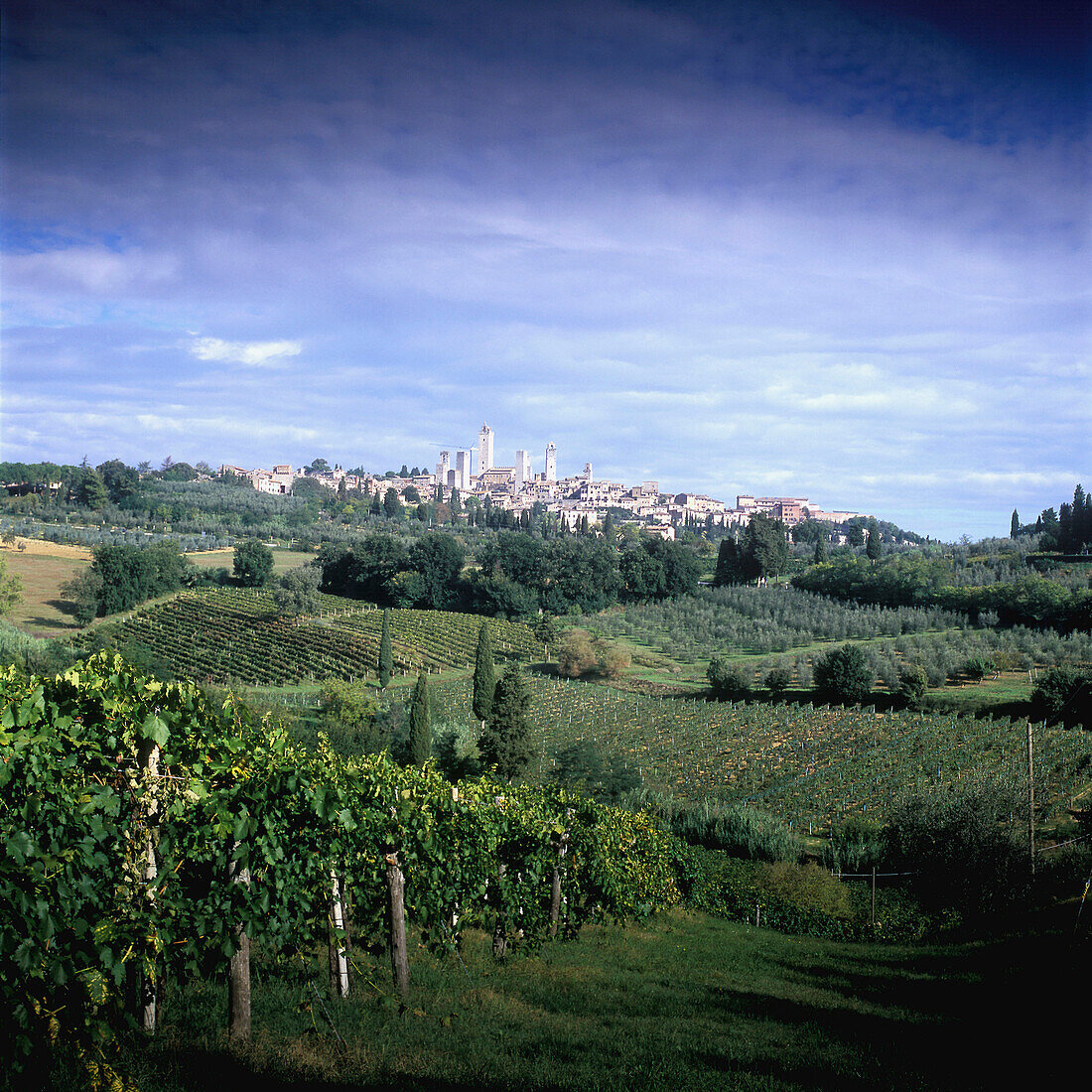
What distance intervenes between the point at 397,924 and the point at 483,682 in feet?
96.0

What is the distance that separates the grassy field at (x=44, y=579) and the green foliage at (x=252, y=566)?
9985 mm

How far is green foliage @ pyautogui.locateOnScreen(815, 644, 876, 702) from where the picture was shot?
113ft

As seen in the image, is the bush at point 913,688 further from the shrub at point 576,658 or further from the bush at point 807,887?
the bush at point 807,887

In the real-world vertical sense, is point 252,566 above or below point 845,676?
above

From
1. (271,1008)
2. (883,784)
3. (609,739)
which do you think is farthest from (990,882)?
(609,739)

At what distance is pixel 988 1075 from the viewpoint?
441cm

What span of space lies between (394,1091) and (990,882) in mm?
12894

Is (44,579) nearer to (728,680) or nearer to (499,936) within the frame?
(728,680)

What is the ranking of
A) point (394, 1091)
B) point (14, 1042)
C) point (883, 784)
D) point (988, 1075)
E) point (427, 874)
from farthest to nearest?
1. point (883, 784)
2. point (427, 874)
3. point (988, 1075)
4. point (394, 1091)
5. point (14, 1042)

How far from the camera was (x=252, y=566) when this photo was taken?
188ft

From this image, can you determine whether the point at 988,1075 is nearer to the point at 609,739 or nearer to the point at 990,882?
the point at 990,882

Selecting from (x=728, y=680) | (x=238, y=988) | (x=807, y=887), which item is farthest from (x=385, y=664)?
(x=238, y=988)

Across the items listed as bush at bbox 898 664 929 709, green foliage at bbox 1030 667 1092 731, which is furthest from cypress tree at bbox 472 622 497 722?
green foliage at bbox 1030 667 1092 731

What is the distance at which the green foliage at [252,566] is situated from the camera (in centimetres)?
5722
